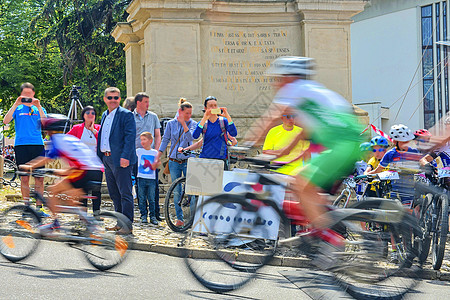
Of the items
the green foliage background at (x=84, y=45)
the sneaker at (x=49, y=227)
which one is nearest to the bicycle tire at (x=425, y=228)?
the sneaker at (x=49, y=227)

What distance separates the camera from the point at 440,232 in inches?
314

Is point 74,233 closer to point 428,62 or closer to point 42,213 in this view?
point 42,213

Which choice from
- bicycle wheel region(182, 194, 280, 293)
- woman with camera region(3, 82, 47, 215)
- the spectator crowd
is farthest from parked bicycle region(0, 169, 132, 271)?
woman with camera region(3, 82, 47, 215)

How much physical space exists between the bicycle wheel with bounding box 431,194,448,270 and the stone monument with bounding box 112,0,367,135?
27.7 feet

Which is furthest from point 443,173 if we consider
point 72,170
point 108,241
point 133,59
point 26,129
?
point 133,59

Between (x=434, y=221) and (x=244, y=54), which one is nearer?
(x=434, y=221)

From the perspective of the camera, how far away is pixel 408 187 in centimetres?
858

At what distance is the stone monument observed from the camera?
15992 mm

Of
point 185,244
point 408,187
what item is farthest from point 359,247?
point 408,187

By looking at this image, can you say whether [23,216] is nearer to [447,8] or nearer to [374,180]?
[374,180]

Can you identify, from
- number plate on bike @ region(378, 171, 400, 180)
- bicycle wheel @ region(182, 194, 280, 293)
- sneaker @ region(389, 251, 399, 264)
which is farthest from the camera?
number plate on bike @ region(378, 171, 400, 180)

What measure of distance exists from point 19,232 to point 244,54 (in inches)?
388

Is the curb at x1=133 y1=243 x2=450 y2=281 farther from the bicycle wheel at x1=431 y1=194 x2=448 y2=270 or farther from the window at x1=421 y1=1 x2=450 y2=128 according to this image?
the window at x1=421 y1=1 x2=450 y2=128

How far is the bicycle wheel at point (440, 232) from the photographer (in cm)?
783
